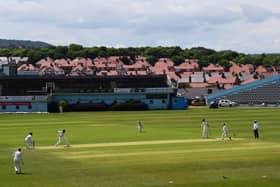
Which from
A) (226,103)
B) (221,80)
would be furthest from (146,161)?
(221,80)

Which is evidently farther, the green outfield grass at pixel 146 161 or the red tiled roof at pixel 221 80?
the red tiled roof at pixel 221 80

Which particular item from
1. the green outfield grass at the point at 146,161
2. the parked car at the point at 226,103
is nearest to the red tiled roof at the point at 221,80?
the parked car at the point at 226,103

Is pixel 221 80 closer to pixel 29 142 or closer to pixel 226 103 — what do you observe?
pixel 226 103

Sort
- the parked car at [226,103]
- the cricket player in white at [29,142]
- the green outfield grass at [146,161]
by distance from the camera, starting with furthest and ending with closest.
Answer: the parked car at [226,103], the cricket player in white at [29,142], the green outfield grass at [146,161]

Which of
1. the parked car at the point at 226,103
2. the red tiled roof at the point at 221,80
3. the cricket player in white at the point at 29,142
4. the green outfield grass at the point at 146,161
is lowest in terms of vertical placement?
the green outfield grass at the point at 146,161

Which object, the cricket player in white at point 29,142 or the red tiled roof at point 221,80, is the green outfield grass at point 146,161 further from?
the red tiled roof at point 221,80

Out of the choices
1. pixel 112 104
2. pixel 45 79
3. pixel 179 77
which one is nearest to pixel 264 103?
Answer: pixel 112 104

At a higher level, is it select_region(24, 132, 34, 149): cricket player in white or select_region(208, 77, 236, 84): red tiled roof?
select_region(208, 77, 236, 84): red tiled roof

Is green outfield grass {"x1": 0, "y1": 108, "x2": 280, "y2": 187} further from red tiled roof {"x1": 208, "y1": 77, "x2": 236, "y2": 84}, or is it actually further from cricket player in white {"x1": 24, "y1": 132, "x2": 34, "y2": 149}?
red tiled roof {"x1": 208, "y1": 77, "x2": 236, "y2": 84}

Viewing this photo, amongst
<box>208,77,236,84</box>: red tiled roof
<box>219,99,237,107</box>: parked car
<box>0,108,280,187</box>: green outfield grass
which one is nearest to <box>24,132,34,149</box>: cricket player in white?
<box>0,108,280,187</box>: green outfield grass

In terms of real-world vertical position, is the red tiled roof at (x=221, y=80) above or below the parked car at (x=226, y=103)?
above

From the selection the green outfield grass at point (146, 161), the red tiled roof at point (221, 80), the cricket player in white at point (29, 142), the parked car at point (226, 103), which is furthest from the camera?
the red tiled roof at point (221, 80)

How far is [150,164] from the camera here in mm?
30203

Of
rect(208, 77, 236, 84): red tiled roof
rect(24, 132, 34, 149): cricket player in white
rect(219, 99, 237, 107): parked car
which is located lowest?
rect(24, 132, 34, 149): cricket player in white
